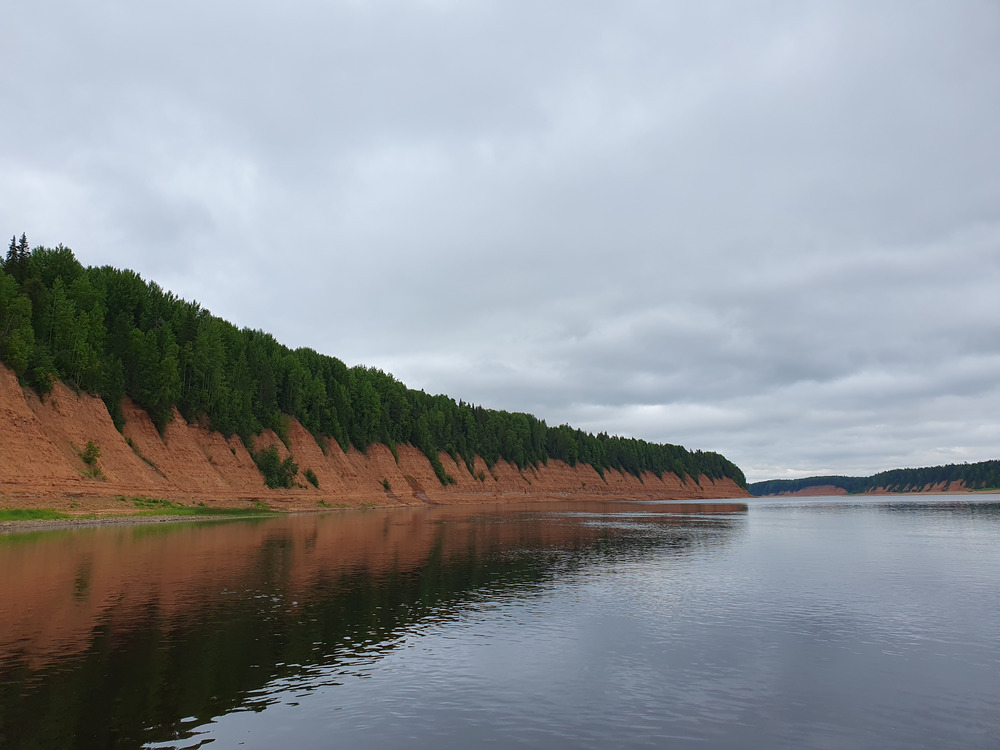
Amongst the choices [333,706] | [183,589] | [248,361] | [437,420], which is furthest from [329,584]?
[437,420]

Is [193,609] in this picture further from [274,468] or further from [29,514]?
[274,468]

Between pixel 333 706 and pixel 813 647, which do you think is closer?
pixel 333 706

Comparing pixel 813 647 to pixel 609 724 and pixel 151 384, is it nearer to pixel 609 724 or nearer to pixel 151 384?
pixel 609 724

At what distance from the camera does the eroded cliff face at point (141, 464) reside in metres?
64.2

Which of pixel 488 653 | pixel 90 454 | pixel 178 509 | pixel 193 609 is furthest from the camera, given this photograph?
pixel 178 509

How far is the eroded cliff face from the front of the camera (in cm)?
6425

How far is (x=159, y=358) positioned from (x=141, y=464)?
18.7 meters

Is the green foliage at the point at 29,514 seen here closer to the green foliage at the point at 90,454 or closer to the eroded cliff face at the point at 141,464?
the eroded cliff face at the point at 141,464

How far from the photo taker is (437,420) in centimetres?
19112

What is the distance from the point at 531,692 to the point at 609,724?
2.92 metres

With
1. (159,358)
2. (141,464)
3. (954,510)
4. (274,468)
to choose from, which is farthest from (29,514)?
(954,510)

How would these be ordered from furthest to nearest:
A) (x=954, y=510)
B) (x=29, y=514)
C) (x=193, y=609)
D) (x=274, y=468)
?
(x=954, y=510)
(x=274, y=468)
(x=29, y=514)
(x=193, y=609)

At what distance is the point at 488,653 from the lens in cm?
2123

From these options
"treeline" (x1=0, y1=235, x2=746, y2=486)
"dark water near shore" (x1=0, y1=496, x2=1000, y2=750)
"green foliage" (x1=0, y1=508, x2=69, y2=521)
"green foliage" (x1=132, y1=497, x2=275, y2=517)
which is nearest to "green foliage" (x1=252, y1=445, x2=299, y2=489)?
"treeline" (x1=0, y1=235, x2=746, y2=486)
